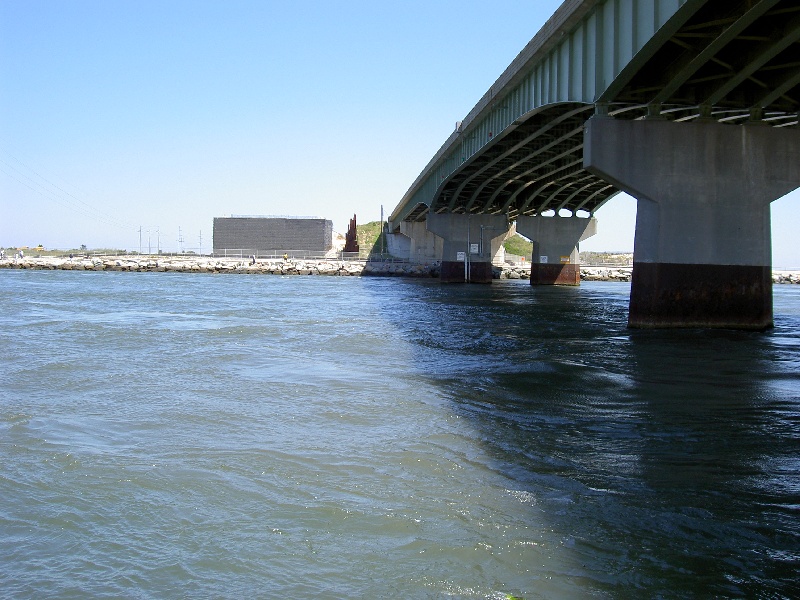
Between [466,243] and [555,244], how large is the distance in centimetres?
789

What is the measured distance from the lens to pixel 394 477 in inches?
263

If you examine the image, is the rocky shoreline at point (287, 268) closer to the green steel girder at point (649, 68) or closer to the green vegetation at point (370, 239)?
the green vegetation at point (370, 239)

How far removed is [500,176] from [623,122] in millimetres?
29132

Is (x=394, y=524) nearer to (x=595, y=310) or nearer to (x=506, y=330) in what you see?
(x=506, y=330)

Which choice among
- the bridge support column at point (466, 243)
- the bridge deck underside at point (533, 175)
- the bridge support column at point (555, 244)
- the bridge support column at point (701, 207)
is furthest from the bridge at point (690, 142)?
the bridge support column at point (555, 244)

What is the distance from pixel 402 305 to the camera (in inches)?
1310

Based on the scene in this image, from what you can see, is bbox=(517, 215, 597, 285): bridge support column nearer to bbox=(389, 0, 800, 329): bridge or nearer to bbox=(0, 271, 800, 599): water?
bbox=(389, 0, 800, 329): bridge

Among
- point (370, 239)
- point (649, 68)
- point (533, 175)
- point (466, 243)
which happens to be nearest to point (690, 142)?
point (649, 68)

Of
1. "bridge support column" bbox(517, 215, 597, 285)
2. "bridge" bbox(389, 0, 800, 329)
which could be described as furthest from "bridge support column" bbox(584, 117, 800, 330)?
"bridge support column" bbox(517, 215, 597, 285)

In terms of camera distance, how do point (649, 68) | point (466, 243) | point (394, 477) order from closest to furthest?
point (394, 477)
point (649, 68)
point (466, 243)

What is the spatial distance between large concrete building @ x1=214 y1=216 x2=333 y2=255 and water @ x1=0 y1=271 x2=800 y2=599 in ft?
445

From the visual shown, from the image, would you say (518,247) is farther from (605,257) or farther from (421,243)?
(421,243)

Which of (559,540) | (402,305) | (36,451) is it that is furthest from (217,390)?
(402,305)

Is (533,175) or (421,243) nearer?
(533,175)
